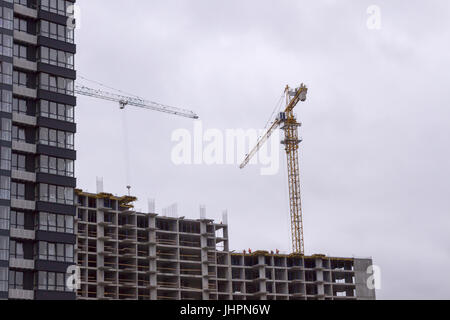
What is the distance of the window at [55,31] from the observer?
121062 mm

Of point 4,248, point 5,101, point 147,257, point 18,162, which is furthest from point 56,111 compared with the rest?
point 147,257

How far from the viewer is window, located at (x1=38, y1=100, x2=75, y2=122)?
387 feet

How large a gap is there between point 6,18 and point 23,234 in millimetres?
33330

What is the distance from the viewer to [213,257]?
640ft

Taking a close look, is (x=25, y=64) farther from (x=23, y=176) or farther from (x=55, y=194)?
(x=55, y=194)

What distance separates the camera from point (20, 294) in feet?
354

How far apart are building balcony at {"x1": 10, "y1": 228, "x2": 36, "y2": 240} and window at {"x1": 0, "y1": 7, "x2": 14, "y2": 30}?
103 ft

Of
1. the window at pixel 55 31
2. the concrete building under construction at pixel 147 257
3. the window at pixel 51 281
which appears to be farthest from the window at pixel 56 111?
the concrete building under construction at pixel 147 257

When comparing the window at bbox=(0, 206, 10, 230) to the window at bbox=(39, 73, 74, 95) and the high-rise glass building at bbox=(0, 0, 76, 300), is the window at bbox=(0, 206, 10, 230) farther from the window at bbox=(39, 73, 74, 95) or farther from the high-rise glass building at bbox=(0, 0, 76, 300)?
the window at bbox=(39, 73, 74, 95)

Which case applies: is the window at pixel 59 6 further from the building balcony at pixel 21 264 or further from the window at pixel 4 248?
the building balcony at pixel 21 264
